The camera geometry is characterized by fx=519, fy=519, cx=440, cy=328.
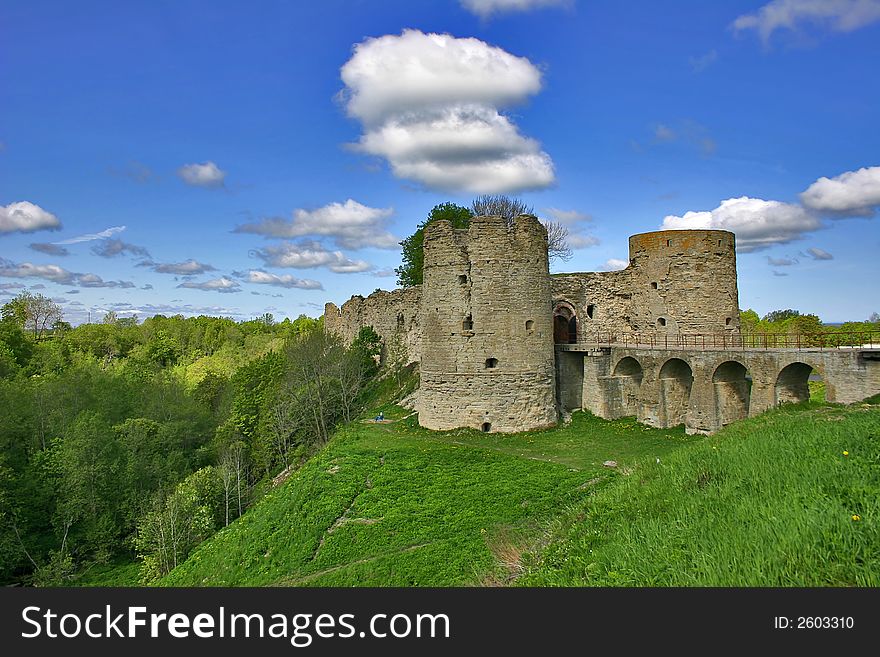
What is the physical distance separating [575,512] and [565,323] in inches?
733

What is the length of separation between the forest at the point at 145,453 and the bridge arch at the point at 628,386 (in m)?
13.3

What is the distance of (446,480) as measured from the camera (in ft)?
46.4

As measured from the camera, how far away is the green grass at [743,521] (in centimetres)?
462

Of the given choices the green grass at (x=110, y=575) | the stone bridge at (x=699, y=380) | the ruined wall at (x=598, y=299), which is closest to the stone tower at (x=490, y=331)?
the stone bridge at (x=699, y=380)

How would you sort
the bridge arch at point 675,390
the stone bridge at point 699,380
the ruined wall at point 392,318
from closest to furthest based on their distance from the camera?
the stone bridge at point 699,380 → the bridge arch at point 675,390 → the ruined wall at point 392,318

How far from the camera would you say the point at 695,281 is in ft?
72.7

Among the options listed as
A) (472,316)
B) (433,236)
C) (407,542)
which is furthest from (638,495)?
(433,236)

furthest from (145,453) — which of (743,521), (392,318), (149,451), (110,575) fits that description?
(743,521)

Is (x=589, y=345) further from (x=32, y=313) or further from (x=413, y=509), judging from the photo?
(x=32, y=313)

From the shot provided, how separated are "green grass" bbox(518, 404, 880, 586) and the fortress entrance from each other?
56.5 feet

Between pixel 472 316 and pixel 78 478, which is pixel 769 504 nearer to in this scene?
→ pixel 472 316

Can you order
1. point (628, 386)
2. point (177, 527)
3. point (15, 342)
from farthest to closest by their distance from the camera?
point (15, 342)
point (628, 386)
point (177, 527)

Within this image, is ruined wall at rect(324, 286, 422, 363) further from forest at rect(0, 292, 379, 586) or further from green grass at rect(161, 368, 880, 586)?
green grass at rect(161, 368, 880, 586)

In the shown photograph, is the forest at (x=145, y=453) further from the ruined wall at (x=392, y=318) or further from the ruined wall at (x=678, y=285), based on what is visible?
the ruined wall at (x=678, y=285)
